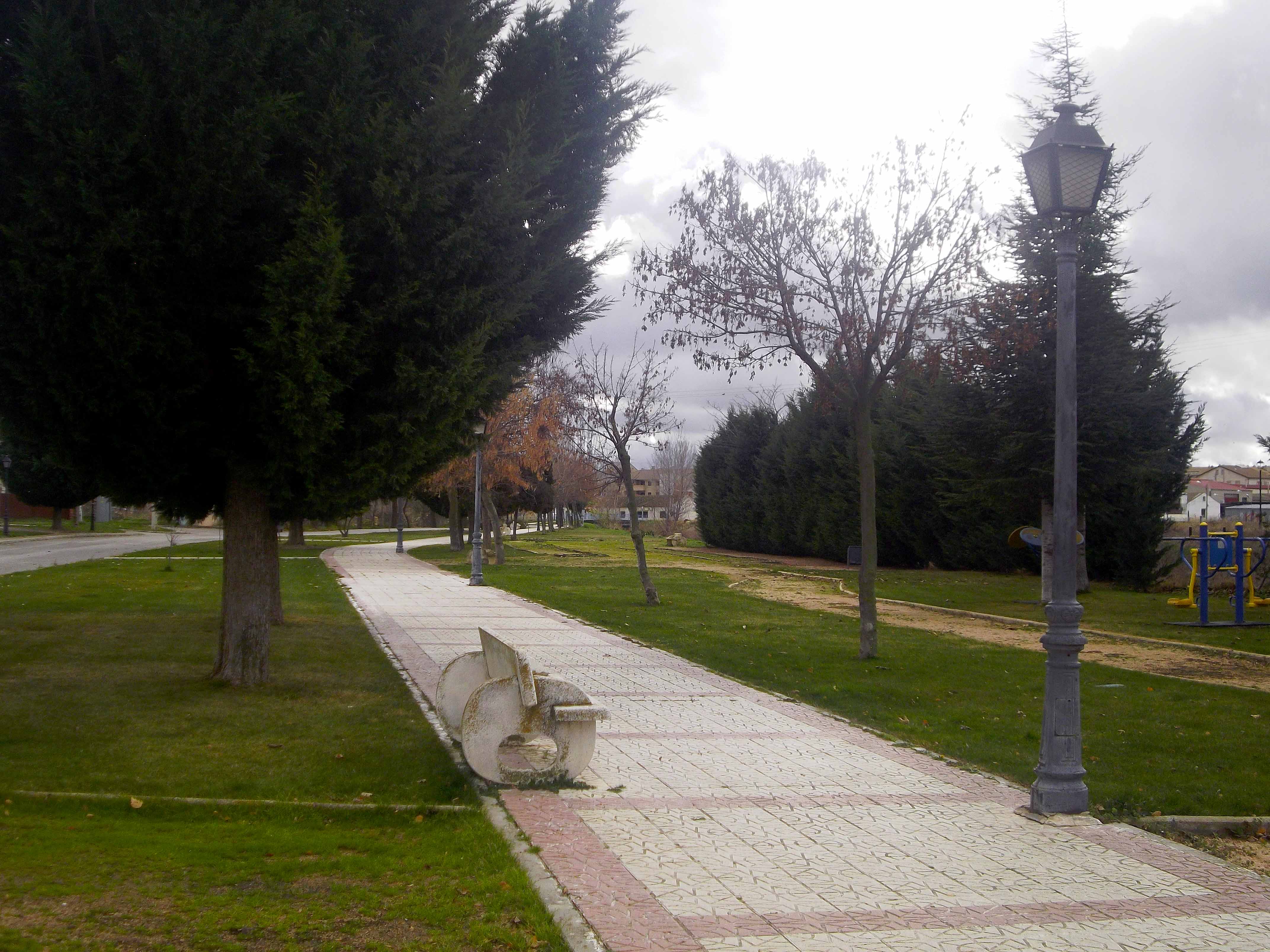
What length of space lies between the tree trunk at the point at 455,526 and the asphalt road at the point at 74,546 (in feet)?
32.7

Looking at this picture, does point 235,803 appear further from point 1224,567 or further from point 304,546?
point 304,546

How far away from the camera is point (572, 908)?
173 inches

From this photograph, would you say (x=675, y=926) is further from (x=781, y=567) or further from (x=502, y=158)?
(x=781, y=567)

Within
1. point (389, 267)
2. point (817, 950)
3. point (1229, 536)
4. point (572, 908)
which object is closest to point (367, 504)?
point (389, 267)

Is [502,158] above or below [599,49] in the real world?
below

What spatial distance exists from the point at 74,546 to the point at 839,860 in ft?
126

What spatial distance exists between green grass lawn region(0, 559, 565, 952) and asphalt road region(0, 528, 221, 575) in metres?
16.8

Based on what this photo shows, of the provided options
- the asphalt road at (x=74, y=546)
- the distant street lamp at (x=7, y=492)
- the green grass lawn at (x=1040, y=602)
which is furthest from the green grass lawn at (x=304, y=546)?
the green grass lawn at (x=1040, y=602)

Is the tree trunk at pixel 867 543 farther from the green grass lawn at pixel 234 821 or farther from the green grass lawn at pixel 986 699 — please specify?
the green grass lawn at pixel 234 821

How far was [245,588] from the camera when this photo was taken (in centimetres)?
932

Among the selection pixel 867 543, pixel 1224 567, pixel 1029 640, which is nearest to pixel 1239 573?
pixel 1224 567

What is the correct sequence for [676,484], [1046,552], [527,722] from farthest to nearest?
[676,484], [1046,552], [527,722]

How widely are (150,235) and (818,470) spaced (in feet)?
97.2

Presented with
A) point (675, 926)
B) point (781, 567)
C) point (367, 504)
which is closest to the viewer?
point (675, 926)
